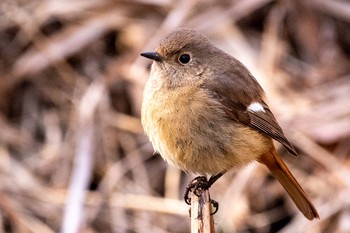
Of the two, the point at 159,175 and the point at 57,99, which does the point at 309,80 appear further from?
the point at 57,99

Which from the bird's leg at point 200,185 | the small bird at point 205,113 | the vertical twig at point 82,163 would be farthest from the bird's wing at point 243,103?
the vertical twig at point 82,163

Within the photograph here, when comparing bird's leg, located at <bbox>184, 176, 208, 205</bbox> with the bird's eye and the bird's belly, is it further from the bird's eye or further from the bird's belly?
the bird's eye

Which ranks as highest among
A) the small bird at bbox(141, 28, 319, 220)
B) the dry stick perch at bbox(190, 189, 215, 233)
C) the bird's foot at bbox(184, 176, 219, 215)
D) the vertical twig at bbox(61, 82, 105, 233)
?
the vertical twig at bbox(61, 82, 105, 233)

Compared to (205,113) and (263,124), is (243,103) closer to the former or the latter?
(263,124)

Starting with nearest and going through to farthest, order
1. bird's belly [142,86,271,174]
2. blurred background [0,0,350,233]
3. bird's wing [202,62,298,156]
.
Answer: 1. bird's belly [142,86,271,174]
2. bird's wing [202,62,298,156]
3. blurred background [0,0,350,233]

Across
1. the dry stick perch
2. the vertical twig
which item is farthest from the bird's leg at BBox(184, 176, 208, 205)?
the vertical twig

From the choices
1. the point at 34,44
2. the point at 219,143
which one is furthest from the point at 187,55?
the point at 34,44

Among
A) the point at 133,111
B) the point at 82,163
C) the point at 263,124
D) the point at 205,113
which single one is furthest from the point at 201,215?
the point at 133,111
